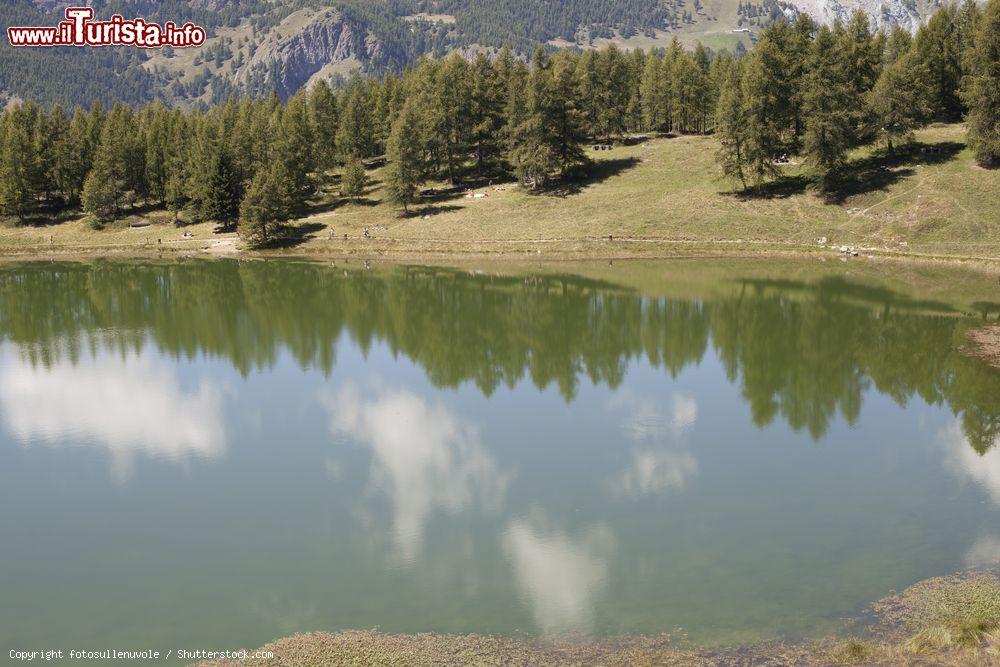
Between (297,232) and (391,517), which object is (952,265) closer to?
(391,517)

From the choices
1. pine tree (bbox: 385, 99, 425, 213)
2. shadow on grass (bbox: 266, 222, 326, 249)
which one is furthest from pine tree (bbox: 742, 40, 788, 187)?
shadow on grass (bbox: 266, 222, 326, 249)

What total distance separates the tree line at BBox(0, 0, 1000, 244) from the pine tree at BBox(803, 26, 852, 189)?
0.61 ft

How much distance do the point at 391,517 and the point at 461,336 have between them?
998 inches

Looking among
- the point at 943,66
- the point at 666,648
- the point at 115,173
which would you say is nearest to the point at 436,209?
the point at 115,173

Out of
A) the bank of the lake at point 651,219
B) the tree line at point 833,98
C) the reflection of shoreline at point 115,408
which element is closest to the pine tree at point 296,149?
the bank of the lake at point 651,219

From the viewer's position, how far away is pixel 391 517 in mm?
23797

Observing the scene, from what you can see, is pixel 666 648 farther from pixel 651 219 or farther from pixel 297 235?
pixel 297 235

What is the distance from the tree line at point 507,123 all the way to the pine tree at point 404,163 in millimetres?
180

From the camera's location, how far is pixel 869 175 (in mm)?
81500

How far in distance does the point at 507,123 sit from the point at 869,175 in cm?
4052

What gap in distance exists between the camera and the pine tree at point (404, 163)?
296 ft

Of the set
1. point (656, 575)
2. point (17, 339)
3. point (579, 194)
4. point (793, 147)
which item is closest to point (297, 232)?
point (579, 194)

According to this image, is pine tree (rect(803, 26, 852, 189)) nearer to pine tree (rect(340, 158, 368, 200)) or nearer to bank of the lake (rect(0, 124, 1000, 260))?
bank of the lake (rect(0, 124, 1000, 260))

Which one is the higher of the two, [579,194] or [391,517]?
[579,194]
